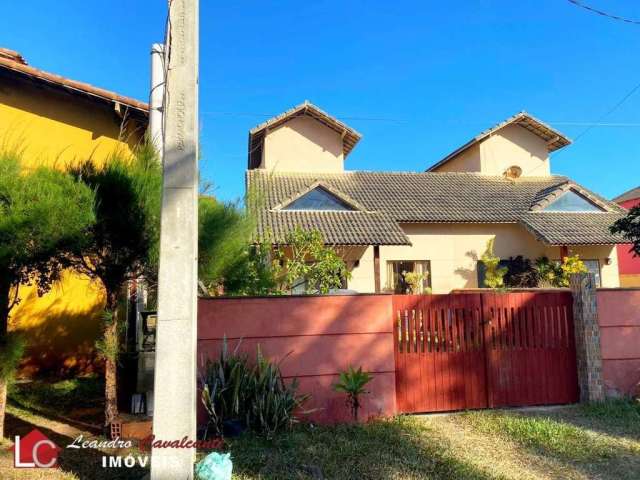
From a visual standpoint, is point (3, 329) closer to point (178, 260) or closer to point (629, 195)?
point (178, 260)

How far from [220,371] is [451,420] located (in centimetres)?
302

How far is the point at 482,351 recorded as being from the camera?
5.86 m

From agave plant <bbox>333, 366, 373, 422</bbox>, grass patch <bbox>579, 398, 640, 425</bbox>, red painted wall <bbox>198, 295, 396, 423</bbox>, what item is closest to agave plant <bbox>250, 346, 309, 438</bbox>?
red painted wall <bbox>198, 295, 396, 423</bbox>

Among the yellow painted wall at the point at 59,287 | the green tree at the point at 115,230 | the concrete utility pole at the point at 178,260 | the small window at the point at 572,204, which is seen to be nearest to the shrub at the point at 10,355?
the green tree at the point at 115,230

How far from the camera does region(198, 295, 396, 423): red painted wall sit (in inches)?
207

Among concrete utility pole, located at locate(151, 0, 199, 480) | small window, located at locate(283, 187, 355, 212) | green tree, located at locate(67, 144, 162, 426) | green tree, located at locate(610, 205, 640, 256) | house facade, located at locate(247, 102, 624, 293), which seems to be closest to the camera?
concrete utility pole, located at locate(151, 0, 199, 480)

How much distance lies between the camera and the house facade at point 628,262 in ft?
70.9

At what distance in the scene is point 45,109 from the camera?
9.02m

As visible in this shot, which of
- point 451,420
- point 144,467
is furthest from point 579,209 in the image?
point 144,467

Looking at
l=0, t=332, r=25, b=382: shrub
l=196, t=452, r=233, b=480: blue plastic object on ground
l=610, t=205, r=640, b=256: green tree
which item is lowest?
l=196, t=452, r=233, b=480: blue plastic object on ground

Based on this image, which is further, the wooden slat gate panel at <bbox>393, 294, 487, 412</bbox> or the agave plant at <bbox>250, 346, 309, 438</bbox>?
the wooden slat gate panel at <bbox>393, 294, 487, 412</bbox>

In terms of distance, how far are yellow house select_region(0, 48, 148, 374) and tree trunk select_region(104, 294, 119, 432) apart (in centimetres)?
319

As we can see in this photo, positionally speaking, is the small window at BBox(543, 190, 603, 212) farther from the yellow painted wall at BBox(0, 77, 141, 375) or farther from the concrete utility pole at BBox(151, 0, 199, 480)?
the concrete utility pole at BBox(151, 0, 199, 480)

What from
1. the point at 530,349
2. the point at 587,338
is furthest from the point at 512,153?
the point at 530,349
